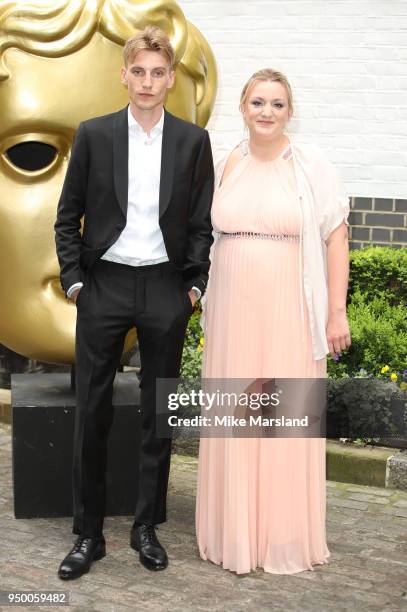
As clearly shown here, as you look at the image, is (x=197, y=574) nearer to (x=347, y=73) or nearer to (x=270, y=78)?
(x=270, y=78)

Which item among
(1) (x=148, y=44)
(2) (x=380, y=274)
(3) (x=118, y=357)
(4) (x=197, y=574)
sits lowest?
(4) (x=197, y=574)

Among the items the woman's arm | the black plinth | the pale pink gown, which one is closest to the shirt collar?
the pale pink gown

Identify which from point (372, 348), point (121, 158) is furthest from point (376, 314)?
point (121, 158)

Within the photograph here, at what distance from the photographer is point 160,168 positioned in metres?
3.99

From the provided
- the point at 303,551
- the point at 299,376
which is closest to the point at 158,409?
the point at 299,376

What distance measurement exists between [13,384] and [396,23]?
403 centimetres

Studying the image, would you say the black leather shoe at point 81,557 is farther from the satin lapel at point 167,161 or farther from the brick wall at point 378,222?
the brick wall at point 378,222

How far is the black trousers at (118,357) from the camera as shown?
13.1ft

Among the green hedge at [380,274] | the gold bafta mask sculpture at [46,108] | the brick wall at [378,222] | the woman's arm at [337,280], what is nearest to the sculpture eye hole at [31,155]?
the gold bafta mask sculpture at [46,108]

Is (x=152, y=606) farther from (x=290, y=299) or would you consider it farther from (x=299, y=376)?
(x=290, y=299)

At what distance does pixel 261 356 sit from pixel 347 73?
3872 mm

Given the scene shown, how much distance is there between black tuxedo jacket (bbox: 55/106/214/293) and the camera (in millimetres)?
3951

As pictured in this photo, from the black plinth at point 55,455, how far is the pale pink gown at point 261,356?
28.6 inches

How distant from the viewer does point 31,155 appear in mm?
4559
